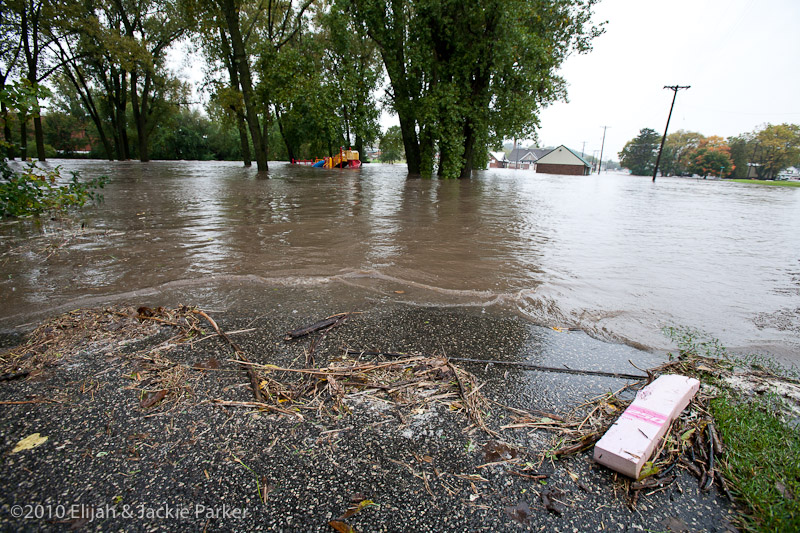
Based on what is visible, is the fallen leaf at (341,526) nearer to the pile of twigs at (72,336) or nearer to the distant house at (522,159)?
the pile of twigs at (72,336)

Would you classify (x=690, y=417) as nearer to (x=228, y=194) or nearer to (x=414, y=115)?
(x=228, y=194)

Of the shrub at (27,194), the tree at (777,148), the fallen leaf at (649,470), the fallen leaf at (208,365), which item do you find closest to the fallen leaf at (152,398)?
the fallen leaf at (208,365)

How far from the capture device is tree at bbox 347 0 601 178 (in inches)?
677

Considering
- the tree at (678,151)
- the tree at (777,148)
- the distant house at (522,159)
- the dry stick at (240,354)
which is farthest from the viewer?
the distant house at (522,159)

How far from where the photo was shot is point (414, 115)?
20234mm

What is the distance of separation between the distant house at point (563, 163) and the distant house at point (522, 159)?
24.7 meters

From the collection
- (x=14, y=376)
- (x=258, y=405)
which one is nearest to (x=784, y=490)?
(x=258, y=405)

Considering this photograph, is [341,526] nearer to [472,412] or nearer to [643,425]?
[472,412]

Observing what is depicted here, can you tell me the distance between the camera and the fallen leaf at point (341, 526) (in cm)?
144

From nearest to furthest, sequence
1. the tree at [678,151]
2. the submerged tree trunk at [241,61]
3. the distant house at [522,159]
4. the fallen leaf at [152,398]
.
Result: 1. the fallen leaf at [152,398]
2. the submerged tree trunk at [241,61]
3. the tree at [678,151]
4. the distant house at [522,159]

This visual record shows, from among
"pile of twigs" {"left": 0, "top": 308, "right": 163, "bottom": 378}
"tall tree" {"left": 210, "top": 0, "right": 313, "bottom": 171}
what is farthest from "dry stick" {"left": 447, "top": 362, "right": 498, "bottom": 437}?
"tall tree" {"left": 210, "top": 0, "right": 313, "bottom": 171}

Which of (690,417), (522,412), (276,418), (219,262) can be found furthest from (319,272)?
(690,417)

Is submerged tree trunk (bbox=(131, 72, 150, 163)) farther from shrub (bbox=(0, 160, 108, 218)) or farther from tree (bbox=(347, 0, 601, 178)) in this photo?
shrub (bbox=(0, 160, 108, 218))

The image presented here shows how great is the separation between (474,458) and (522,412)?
19.0 inches
